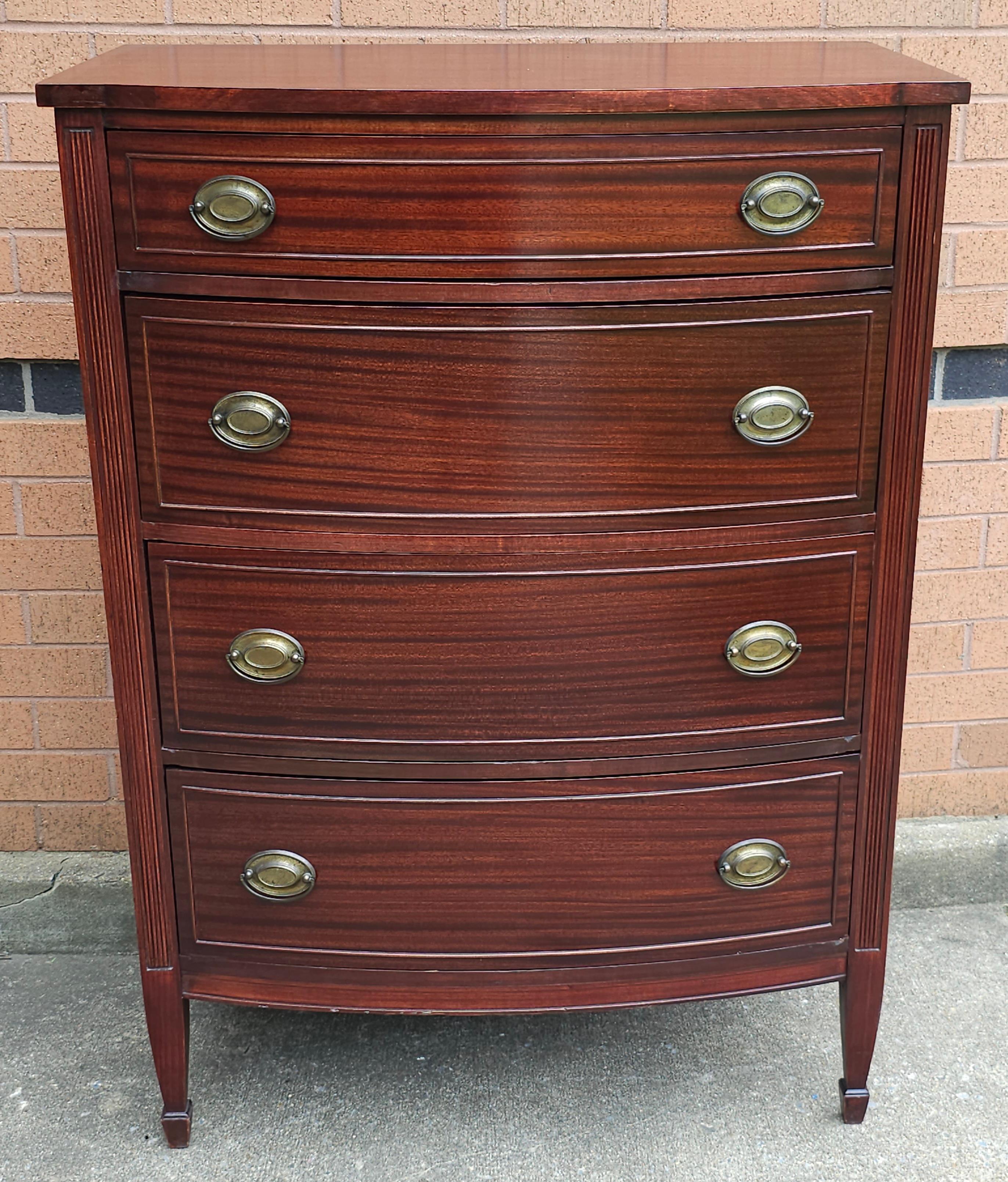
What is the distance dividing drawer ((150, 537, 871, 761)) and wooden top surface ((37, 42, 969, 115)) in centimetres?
53

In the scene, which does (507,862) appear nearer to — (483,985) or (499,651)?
(483,985)

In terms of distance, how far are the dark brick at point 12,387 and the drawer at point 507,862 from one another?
819 millimetres

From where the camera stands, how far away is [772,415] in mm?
1646

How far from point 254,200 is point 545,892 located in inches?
37.8

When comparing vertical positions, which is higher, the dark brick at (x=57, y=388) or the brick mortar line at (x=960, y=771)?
the dark brick at (x=57, y=388)

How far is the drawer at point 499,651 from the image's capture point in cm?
Result: 169

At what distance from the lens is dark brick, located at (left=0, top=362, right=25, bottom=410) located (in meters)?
2.24

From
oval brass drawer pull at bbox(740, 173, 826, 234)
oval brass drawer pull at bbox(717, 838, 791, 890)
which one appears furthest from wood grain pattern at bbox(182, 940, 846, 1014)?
oval brass drawer pull at bbox(740, 173, 826, 234)

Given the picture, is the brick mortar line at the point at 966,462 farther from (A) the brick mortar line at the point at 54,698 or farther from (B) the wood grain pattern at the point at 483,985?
(A) the brick mortar line at the point at 54,698

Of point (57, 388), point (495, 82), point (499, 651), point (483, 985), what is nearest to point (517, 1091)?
point (483, 985)

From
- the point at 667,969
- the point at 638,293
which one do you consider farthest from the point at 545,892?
the point at 638,293

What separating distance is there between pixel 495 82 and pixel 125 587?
0.77 m

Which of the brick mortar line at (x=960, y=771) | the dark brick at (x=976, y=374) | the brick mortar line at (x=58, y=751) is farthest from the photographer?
the brick mortar line at (x=960, y=771)

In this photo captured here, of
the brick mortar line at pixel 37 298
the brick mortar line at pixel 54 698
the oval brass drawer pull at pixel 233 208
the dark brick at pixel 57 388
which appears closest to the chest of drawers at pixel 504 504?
the oval brass drawer pull at pixel 233 208
